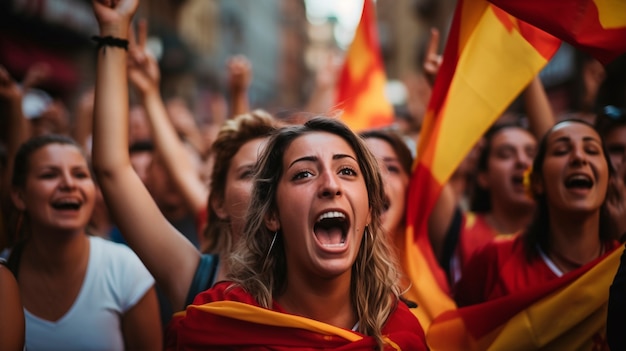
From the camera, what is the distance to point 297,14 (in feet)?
271

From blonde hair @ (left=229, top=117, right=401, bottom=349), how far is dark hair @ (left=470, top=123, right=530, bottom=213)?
2344 millimetres

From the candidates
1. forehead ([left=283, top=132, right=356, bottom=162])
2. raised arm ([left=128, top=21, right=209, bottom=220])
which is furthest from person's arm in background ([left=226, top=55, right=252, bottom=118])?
forehead ([left=283, top=132, right=356, bottom=162])

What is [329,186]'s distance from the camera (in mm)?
2311

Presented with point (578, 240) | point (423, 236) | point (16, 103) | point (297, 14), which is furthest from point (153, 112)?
point (297, 14)

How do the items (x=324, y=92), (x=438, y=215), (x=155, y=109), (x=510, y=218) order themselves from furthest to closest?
(x=324, y=92) < (x=510, y=218) < (x=438, y=215) < (x=155, y=109)

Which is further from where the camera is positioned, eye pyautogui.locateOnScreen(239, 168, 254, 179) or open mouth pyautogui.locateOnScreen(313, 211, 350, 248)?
eye pyautogui.locateOnScreen(239, 168, 254, 179)

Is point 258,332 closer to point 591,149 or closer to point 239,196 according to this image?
point 239,196

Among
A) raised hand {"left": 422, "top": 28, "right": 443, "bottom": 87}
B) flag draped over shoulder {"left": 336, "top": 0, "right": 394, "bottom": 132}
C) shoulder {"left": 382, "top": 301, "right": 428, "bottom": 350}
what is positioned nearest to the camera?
shoulder {"left": 382, "top": 301, "right": 428, "bottom": 350}

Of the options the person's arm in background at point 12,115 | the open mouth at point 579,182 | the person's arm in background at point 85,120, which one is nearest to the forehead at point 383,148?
the open mouth at point 579,182

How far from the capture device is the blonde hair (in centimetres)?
245

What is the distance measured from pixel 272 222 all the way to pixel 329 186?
0.28 metres

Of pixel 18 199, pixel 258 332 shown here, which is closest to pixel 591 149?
pixel 258 332

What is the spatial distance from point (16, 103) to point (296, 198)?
259 centimetres

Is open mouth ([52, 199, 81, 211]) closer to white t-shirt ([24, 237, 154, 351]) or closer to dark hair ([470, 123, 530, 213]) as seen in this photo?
white t-shirt ([24, 237, 154, 351])
